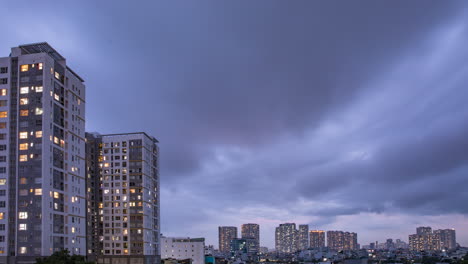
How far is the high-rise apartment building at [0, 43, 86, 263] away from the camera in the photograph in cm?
12875

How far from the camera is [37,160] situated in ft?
436

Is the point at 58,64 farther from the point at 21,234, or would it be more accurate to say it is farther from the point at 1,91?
the point at 21,234

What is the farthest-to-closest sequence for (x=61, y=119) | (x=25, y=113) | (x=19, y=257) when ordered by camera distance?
(x=61, y=119) → (x=25, y=113) → (x=19, y=257)

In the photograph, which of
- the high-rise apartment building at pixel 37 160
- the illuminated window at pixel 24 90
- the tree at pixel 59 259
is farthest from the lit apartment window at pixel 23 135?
the tree at pixel 59 259

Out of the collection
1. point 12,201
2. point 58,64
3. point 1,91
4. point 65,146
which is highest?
point 58,64

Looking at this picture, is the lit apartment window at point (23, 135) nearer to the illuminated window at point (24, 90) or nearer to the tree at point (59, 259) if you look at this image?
the illuminated window at point (24, 90)

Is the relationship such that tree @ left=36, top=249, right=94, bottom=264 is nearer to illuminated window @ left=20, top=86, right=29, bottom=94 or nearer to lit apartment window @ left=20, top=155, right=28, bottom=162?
lit apartment window @ left=20, top=155, right=28, bottom=162

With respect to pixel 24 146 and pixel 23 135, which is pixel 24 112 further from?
pixel 24 146

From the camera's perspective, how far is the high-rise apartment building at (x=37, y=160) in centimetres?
12875

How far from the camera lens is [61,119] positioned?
145000 millimetres

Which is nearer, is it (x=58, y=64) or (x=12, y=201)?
(x=12, y=201)

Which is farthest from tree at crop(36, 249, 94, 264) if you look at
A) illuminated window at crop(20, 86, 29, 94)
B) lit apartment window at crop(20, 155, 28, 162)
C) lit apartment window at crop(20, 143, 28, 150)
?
illuminated window at crop(20, 86, 29, 94)

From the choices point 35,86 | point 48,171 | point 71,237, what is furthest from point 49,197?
point 35,86

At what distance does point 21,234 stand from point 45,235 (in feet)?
19.3
